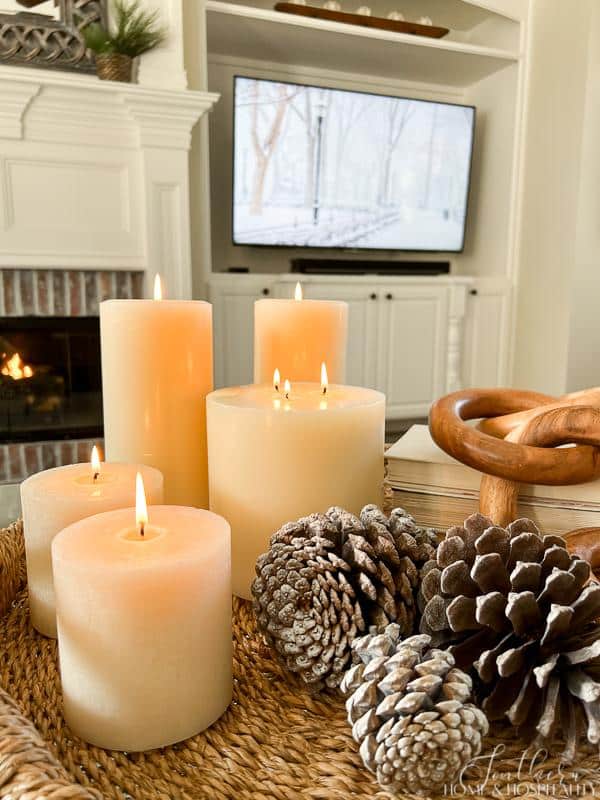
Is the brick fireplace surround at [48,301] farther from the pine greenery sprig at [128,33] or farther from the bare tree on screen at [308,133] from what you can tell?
the bare tree on screen at [308,133]

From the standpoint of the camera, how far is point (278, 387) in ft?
1.57

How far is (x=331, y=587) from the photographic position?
1.07ft

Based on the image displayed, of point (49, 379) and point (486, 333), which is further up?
point (486, 333)

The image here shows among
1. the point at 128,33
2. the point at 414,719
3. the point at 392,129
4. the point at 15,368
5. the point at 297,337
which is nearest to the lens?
the point at 414,719

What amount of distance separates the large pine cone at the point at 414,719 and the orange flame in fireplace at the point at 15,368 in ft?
6.36

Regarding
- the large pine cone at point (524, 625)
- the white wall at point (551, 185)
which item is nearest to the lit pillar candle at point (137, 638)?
the large pine cone at point (524, 625)

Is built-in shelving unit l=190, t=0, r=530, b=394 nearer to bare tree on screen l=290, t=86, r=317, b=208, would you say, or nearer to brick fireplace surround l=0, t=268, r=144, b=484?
bare tree on screen l=290, t=86, r=317, b=208

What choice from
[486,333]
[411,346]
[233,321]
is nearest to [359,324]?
[411,346]

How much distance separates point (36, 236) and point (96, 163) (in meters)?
0.28

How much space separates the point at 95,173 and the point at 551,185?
1825mm

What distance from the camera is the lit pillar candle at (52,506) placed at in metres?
0.39

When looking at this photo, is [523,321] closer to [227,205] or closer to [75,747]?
[227,205]

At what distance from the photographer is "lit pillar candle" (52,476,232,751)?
29 centimetres

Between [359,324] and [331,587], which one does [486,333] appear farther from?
[331,587]
